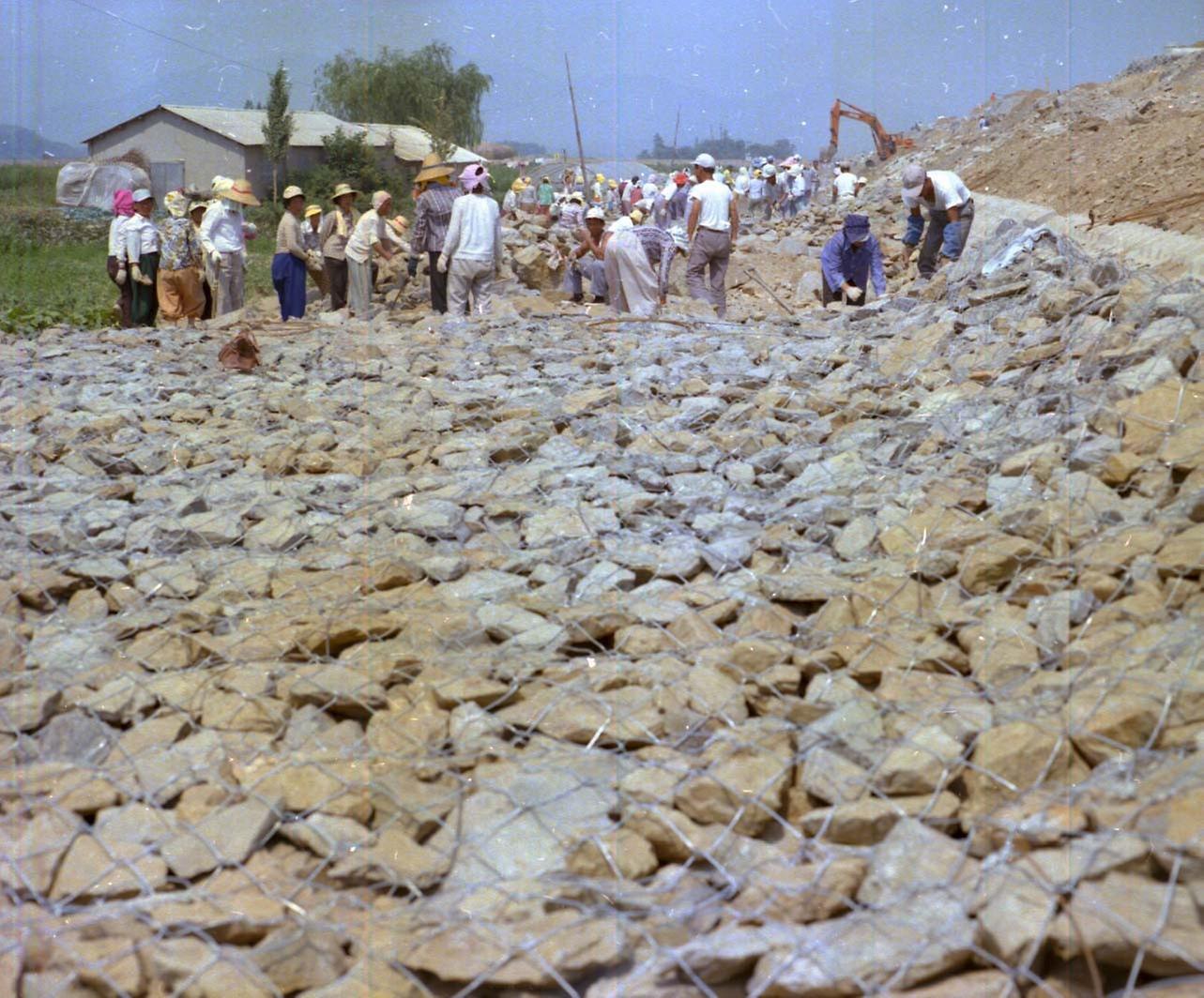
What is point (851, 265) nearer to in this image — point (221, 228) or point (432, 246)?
point (432, 246)

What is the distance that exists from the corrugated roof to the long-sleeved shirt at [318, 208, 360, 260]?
97cm

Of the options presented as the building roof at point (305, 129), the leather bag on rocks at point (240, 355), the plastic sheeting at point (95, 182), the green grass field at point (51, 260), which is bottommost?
the leather bag on rocks at point (240, 355)

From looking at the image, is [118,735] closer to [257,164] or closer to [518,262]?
[257,164]

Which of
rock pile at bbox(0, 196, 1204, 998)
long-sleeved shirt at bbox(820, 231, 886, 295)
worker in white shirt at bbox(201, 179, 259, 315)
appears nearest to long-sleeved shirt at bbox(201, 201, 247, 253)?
worker in white shirt at bbox(201, 179, 259, 315)

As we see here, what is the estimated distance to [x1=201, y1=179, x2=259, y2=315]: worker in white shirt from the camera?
8.38 metres

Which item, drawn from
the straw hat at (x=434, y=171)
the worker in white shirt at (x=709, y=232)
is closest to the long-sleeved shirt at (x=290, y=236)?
the straw hat at (x=434, y=171)

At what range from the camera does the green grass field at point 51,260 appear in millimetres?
10453

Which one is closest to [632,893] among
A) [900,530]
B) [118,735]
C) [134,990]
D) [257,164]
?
[134,990]

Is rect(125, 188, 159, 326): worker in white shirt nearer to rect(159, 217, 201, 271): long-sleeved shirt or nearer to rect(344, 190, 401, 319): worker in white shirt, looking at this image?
rect(159, 217, 201, 271): long-sleeved shirt

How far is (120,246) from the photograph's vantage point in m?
8.54

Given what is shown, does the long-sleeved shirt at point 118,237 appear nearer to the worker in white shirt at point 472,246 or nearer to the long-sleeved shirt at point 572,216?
the worker in white shirt at point 472,246

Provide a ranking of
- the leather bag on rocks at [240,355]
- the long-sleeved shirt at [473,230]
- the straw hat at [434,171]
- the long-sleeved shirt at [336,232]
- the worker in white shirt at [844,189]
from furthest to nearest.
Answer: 1. the worker in white shirt at [844,189]
2. the long-sleeved shirt at [336,232]
3. the straw hat at [434,171]
4. the long-sleeved shirt at [473,230]
5. the leather bag on rocks at [240,355]

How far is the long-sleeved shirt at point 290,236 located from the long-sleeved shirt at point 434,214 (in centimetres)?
85

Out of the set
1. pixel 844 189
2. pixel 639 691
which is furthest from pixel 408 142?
pixel 844 189
